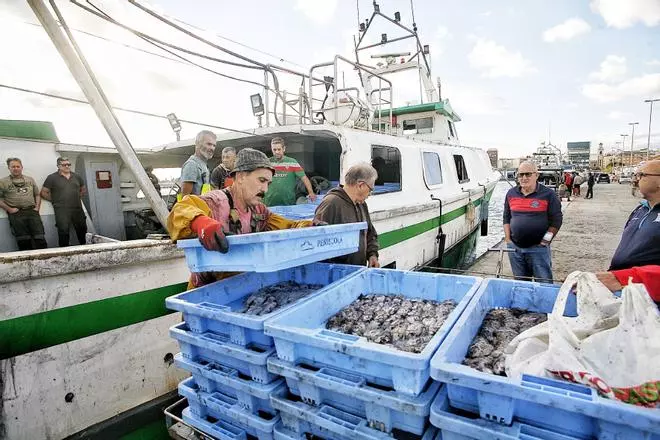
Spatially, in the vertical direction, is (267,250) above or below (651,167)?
below

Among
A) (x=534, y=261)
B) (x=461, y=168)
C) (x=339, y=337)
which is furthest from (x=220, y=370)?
(x=461, y=168)

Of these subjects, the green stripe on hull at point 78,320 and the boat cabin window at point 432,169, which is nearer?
the green stripe on hull at point 78,320

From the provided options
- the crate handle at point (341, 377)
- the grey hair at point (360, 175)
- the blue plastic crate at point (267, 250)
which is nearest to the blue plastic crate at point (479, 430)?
the crate handle at point (341, 377)

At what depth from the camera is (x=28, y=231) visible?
474cm

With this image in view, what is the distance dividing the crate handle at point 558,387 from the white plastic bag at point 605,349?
4 centimetres

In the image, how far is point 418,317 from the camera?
1889mm

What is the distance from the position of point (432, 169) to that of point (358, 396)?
20.1ft

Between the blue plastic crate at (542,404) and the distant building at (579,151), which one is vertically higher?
the distant building at (579,151)

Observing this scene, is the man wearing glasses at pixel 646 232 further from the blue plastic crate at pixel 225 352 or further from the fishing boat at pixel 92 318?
the fishing boat at pixel 92 318

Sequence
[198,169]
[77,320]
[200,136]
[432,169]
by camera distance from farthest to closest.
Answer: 1. [432,169]
2. [200,136]
3. [198,169]
4. [77,320]

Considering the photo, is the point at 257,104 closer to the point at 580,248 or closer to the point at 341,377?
the point at 341,377

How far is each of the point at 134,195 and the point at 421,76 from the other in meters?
7.29

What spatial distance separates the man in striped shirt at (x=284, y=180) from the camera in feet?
17.4

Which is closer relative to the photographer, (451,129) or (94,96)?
→ (94,96)
